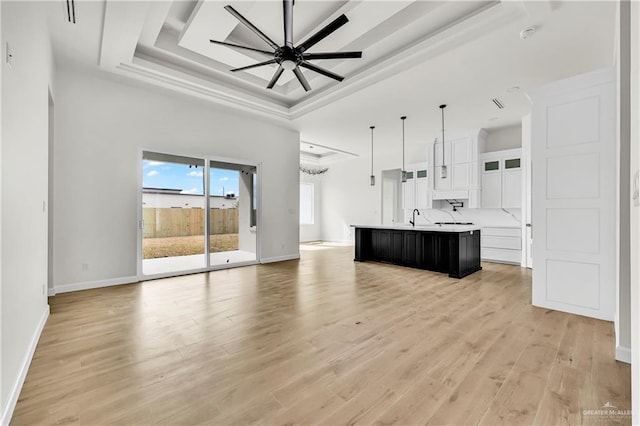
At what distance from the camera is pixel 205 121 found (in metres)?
5.54

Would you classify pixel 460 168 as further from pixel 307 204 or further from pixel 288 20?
pixel 307 204

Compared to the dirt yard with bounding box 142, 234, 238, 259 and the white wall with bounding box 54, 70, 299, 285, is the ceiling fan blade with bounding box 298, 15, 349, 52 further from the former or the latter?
the dirt yard with bounding box 142, 234, 238, 259

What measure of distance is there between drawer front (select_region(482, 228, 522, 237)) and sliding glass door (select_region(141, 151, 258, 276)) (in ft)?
17.2

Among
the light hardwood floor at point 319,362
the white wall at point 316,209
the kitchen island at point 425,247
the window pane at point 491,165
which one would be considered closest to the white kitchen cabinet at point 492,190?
the window pane at point 491,165

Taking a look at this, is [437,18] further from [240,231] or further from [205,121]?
[240,231]

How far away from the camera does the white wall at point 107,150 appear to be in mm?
4152

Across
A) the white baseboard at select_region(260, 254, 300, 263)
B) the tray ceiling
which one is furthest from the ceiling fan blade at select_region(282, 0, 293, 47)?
the white baseboard at select_region(260, 254, 300, 263)

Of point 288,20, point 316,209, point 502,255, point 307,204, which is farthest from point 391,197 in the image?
point 288,20

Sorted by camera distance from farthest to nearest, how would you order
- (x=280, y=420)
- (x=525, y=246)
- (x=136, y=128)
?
(x=525, y=246), (x=136, y=128), (x=280, y=420)

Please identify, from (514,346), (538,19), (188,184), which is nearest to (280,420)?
(514,346)

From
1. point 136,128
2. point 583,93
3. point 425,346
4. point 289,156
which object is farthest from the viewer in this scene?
point 289,156

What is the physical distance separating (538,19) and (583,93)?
915mm

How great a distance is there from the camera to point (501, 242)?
648 cm

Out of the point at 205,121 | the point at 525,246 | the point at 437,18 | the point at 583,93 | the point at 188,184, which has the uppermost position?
the point at 437,18
